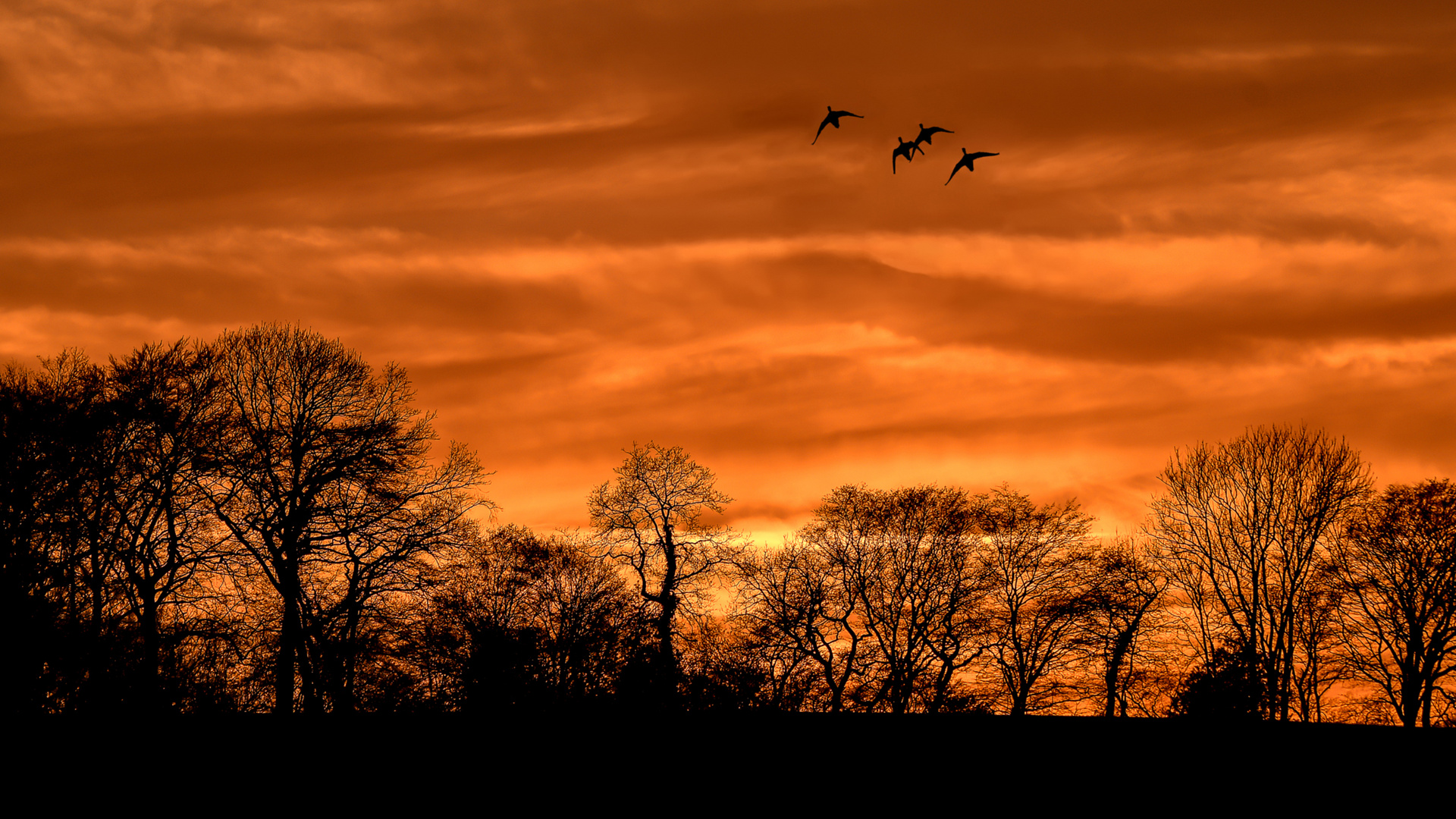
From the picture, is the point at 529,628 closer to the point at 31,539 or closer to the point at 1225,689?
the point at 31,539

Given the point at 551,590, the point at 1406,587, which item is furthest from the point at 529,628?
the point at 1406,587

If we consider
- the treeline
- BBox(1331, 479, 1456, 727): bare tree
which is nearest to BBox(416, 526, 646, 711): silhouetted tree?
the treeline

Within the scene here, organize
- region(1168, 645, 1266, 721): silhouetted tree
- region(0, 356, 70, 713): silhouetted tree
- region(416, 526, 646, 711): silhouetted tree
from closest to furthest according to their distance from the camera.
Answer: region(0, 356, 70, 713): silhouetted tree, region(416, 526, 646, 711): silhouetted tree, region(1168, 645, 1266, 721): silhouetted tree

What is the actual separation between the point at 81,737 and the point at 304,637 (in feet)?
32.5

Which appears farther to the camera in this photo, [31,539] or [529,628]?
[529,628]

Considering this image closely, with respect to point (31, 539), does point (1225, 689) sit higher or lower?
lower

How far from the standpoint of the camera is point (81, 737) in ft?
67.2

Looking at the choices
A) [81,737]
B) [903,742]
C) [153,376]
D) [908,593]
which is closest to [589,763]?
[903,742]

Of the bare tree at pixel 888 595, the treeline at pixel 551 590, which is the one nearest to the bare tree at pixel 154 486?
the treeline at pixel 551 590

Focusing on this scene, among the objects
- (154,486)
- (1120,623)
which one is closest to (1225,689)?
(1120,623)

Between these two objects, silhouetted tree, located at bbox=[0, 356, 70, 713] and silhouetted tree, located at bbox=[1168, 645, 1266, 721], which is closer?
silhouetted tree, located at bbox=[0, 356, 70, 713]

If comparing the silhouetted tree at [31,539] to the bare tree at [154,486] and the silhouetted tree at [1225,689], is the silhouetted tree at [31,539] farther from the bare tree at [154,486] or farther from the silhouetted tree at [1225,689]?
the silhouetted tree at [1225,689]

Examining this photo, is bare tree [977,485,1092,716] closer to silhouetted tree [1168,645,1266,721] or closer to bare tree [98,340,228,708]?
silhouetted tree [1168,645,1266,721]

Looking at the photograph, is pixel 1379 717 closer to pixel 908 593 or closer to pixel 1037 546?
pixel 1037 546
